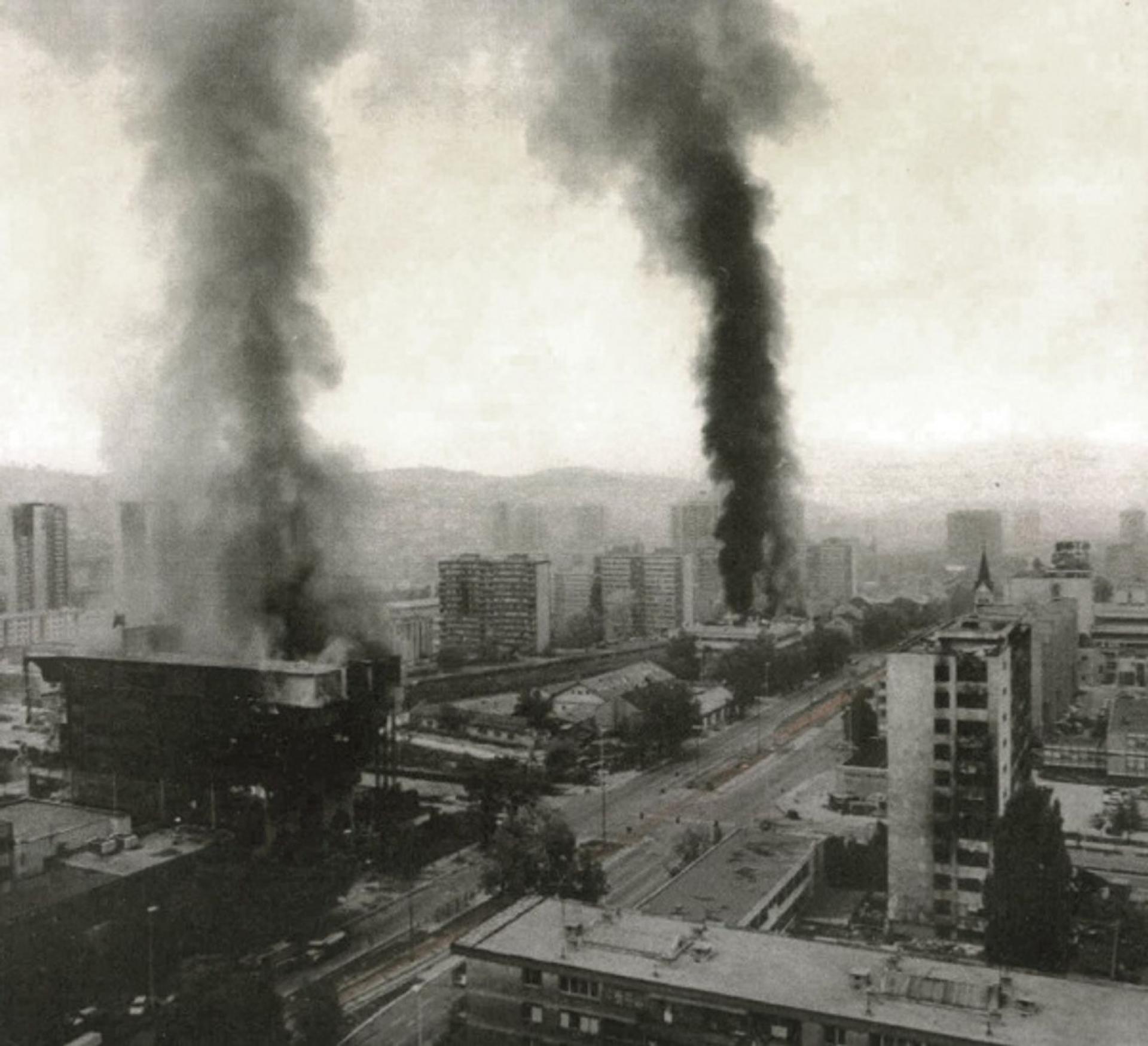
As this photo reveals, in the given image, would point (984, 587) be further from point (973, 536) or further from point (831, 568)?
point (831, 568)

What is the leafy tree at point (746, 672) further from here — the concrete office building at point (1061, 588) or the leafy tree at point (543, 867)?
the leafy tree at point (543, 867)

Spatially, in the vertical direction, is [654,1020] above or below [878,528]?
below

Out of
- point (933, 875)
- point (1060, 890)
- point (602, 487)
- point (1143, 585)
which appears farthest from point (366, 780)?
point (602, 487)

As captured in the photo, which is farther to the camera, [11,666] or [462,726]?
[11,666]

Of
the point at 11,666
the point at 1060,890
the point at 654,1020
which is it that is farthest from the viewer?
the point at 11,666

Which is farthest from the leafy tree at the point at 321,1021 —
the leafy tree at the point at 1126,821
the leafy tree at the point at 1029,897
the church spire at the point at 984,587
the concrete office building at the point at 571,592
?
the concrete office building at the point at 571,592

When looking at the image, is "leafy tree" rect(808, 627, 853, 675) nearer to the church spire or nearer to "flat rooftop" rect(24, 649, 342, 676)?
the church spire

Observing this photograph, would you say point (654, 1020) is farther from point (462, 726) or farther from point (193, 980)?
point (462, 726)

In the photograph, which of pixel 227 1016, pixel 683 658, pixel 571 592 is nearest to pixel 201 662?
pixel 227 1016
